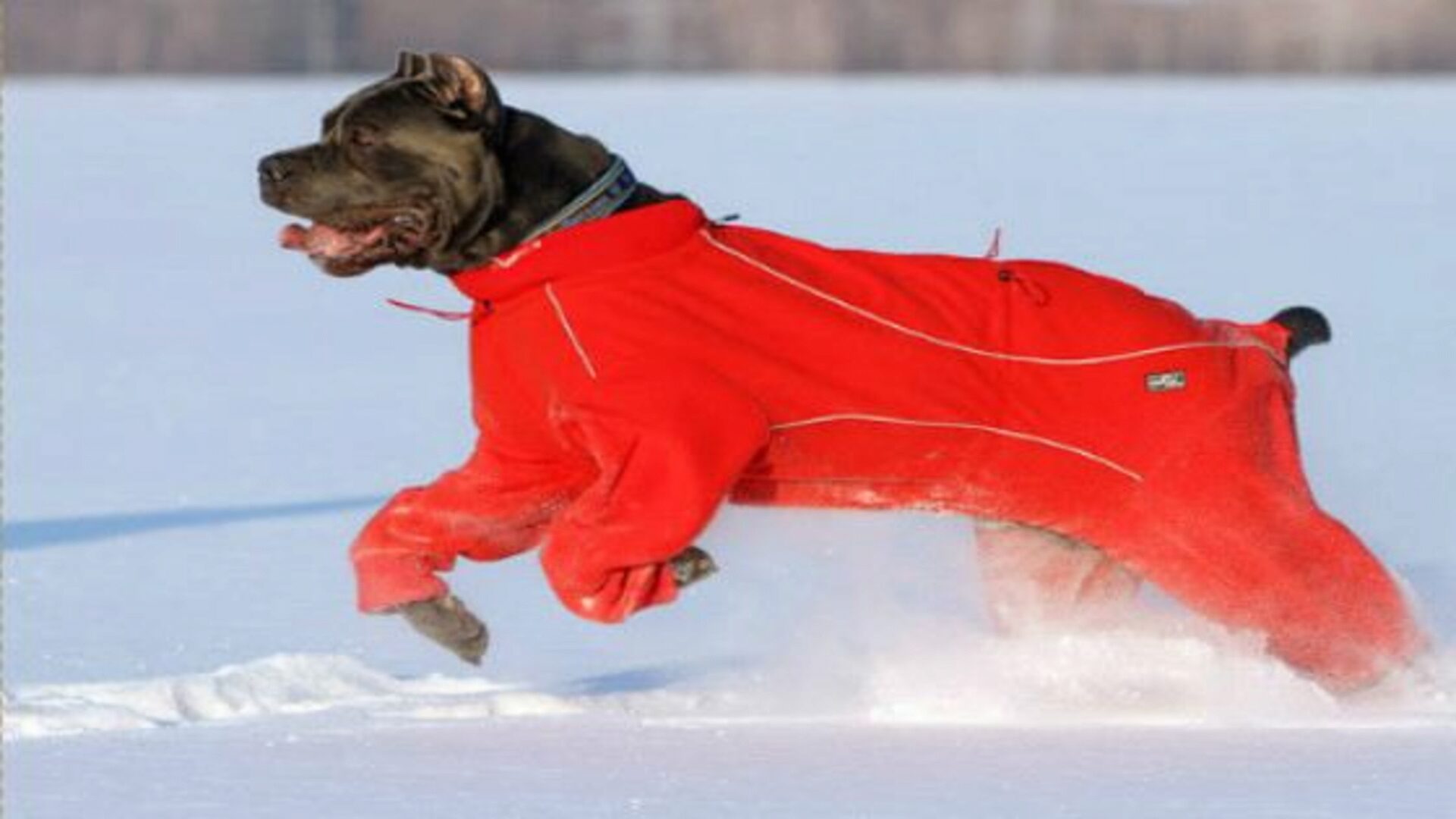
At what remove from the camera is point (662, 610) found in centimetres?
583

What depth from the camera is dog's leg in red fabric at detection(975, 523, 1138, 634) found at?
4832 mm

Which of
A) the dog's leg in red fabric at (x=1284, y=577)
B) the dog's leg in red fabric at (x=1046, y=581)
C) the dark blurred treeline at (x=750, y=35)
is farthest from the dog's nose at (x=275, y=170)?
the dark blurred treeline at (x=750, y=35)

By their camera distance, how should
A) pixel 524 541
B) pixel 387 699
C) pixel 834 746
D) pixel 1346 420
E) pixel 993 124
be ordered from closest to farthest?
pixel 834 746 → pixel 524 541 → pixel 387 699 → pixel 1346 420 → pixel 993 124

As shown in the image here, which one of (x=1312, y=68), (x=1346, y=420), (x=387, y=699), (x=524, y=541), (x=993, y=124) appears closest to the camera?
(x=524, y=541)

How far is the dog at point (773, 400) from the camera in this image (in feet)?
14.1

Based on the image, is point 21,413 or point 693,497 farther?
point 21,413

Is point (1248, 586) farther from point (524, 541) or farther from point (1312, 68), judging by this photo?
point (1312, 68)

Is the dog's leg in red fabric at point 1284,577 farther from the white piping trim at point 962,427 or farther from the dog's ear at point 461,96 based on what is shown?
the dog's ear at point 461,96

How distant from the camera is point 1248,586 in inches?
185

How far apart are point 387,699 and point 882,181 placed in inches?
370

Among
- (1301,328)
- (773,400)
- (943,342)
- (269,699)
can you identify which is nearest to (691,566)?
(773,400)

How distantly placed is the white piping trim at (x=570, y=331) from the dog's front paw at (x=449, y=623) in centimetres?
50

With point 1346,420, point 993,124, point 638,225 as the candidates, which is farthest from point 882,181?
point 638,225

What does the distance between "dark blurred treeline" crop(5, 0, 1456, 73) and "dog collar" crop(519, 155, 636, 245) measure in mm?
15188
